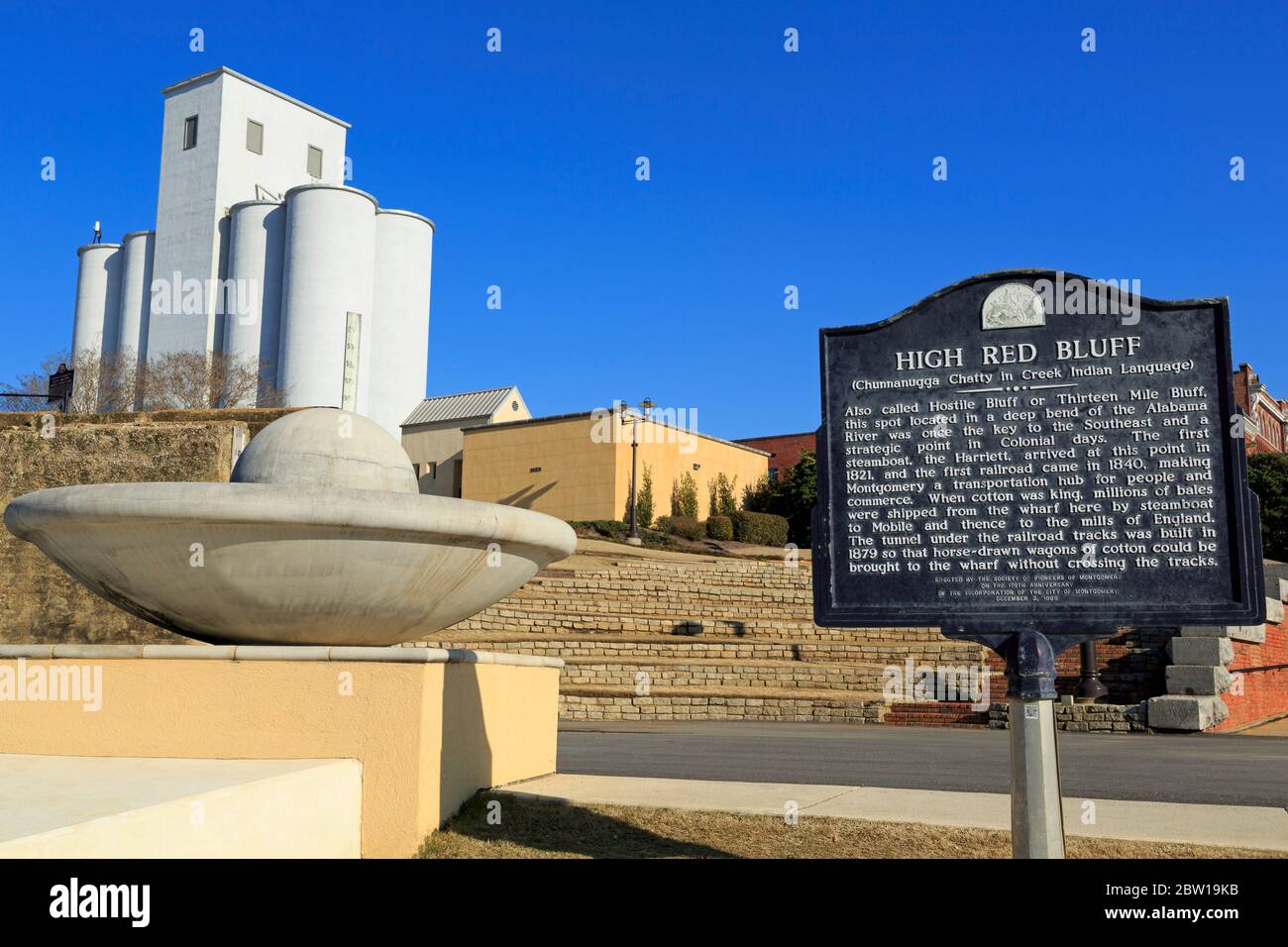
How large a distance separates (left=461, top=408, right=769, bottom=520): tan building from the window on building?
15.4 m

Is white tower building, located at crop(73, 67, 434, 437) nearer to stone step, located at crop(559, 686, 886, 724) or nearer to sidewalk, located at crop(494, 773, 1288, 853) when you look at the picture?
stone step, located at crop(559, 686, 886, 724)

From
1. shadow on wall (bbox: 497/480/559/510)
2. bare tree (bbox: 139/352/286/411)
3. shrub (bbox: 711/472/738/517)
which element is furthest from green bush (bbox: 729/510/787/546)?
bare tree (bbox: 139/352/286/411)

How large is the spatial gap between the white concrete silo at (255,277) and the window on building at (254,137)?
3.44 m

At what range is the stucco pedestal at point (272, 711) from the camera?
5.48 metres

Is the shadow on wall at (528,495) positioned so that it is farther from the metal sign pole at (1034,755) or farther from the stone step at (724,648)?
the metal sign pole at (1034,755)

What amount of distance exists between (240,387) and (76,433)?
28336mm

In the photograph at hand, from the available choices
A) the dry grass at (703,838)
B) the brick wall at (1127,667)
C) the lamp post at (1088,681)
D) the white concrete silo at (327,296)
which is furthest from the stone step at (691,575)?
the dry grass at (703,838)

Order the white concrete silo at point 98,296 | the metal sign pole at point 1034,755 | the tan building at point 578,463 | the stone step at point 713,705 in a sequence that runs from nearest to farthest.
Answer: the metal sign pole at point 1034,755 < the stone step at point 713,705 < the tan building at point 578,463 < the white concrete silo at point 98,296

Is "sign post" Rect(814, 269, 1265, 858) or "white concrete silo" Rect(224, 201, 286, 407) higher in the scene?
"white concrete silo" Rect(224, 201, 286, 407)

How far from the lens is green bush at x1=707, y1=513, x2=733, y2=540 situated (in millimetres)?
42438

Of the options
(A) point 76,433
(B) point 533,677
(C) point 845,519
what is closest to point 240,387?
(A) point 76,433

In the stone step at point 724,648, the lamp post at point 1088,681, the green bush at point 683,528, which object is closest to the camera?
the lamp post at point 1088,681
